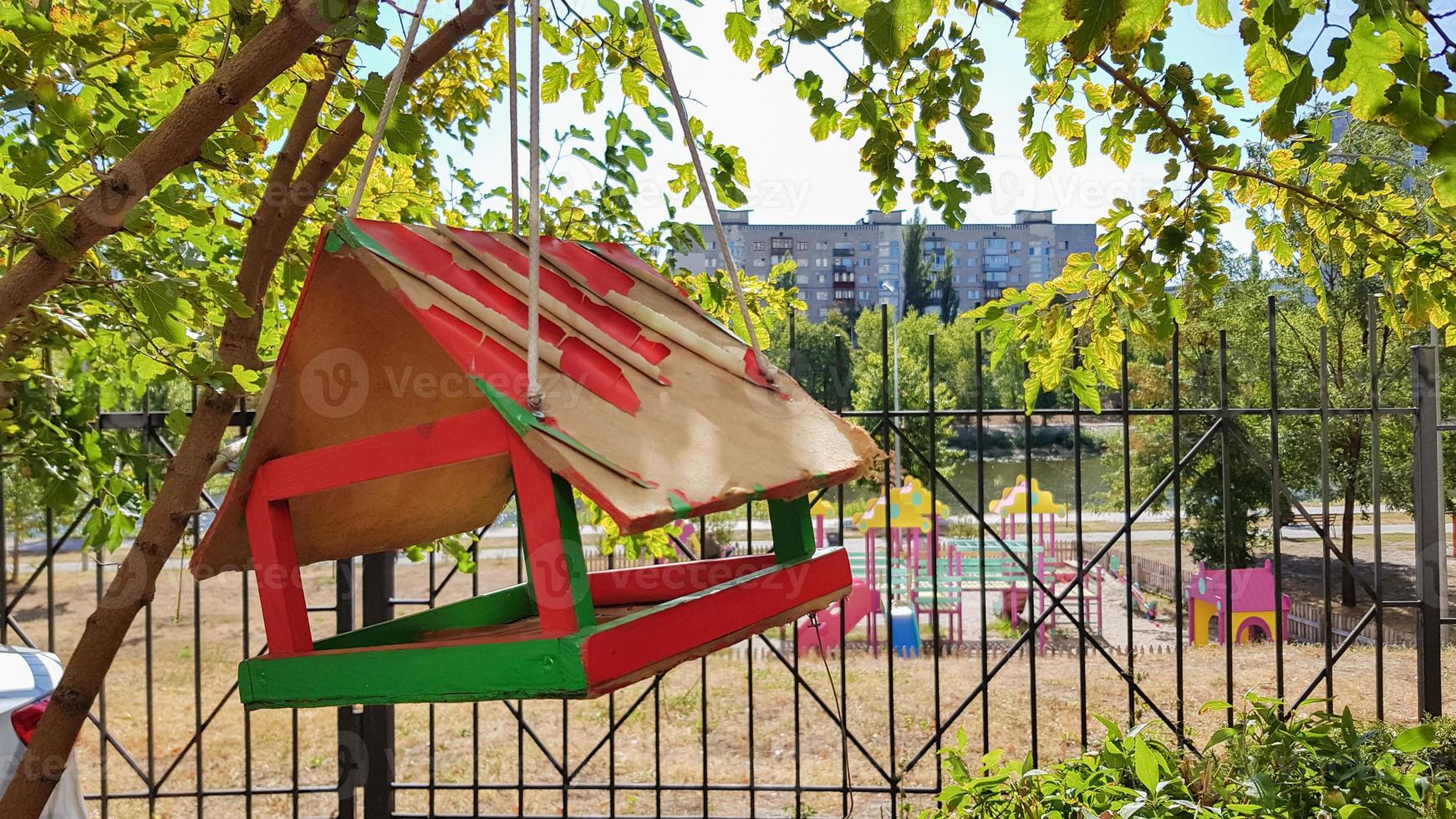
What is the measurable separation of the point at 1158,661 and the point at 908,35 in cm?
890

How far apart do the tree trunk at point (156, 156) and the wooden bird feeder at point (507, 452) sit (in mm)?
253

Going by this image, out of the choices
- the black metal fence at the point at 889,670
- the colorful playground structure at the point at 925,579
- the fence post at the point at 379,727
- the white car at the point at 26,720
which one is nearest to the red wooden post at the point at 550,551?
the black metal fence at the point at 889,670

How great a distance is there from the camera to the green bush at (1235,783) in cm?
179

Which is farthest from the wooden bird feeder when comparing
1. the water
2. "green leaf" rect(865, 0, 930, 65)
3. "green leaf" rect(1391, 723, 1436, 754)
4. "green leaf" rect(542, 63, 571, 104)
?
the water

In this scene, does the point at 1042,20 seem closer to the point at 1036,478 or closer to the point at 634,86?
the point at 634,86

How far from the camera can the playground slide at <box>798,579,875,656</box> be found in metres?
7.17

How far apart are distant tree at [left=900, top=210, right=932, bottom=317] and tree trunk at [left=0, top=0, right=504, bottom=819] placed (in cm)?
4727

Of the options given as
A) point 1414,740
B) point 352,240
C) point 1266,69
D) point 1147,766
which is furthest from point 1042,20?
point 1414,740

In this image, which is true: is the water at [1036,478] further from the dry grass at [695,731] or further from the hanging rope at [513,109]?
the hanging rope at [513,109]

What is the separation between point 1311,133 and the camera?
5.32 ft

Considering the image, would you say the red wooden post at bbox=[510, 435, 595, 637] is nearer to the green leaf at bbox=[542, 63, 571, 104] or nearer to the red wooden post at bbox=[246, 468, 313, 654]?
the red wooden post at bbox=[246, 468, 313, 654]

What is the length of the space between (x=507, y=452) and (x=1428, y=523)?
4.32 metres

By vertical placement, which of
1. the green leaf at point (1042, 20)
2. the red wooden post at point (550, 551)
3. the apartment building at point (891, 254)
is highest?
the apartment building at point (891, 254)

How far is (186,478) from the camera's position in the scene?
171cm
